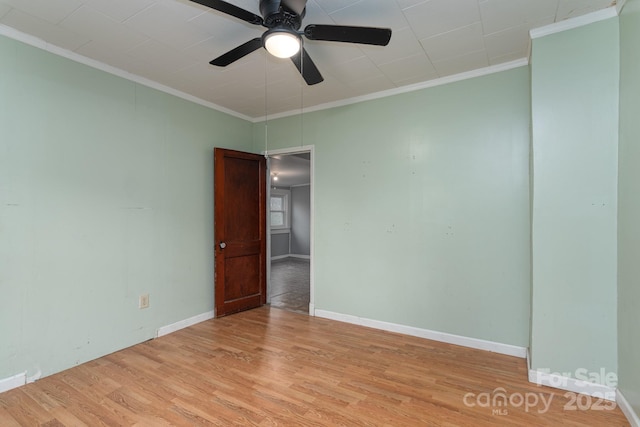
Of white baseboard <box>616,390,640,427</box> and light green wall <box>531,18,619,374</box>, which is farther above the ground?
light green wall <box>531,18,619,374</box>

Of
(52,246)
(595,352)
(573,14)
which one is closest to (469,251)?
(595,352)

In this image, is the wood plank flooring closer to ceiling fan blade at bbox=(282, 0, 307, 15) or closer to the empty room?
the empty room

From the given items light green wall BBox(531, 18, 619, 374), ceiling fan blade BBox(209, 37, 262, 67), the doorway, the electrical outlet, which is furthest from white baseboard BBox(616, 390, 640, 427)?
the electrical outlet

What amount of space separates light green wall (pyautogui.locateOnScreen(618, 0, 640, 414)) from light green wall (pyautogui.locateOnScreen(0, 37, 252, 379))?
12.5 feet

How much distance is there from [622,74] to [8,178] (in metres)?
4.33

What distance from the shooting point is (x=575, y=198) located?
7.19ft

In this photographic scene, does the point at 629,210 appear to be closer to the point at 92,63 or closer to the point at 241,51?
the point at 241,51

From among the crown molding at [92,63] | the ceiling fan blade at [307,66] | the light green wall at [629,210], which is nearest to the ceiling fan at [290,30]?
the ceiling fan blade at [307,66]

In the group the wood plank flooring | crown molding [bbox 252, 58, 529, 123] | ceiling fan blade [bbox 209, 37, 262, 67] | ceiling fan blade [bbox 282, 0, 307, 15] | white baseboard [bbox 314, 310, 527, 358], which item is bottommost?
the wood plank flooring

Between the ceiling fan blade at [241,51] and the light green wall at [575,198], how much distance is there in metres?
2.06

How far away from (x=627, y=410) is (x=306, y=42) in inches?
129

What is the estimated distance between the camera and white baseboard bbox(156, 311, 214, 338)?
3.25m

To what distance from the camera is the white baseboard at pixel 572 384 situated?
82.4 inches

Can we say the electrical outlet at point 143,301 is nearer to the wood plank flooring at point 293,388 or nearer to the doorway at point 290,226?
the wood plank flooring at point 293,388
